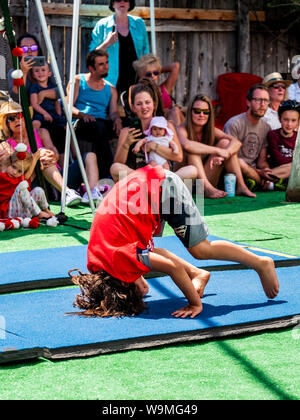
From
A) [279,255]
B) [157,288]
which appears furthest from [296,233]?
[157,288]

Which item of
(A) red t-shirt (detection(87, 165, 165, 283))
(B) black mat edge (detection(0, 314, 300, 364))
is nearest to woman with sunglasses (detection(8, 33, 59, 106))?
(A) red t-shirt (detection(87, 165, 165, 283))

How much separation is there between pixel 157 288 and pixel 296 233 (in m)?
1.75

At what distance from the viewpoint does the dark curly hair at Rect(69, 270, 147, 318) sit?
2643 millimetres

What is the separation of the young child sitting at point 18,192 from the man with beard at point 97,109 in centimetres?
163

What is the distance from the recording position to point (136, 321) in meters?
2.53

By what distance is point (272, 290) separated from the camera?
2807mm

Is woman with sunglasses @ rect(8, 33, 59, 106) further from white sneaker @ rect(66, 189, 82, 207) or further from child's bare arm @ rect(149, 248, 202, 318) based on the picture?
child's bare arm @ rect(149, 248, 202, 318)

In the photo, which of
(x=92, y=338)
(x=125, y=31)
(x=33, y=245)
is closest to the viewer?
(x=92, y=338)

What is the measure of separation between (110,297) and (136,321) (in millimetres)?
183

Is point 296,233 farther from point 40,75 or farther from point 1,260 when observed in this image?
point 40,75

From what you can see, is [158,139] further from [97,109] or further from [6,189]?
[6,189]

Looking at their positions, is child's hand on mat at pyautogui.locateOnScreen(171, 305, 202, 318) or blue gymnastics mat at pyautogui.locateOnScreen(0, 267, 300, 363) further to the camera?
child's hand on mat at pyautogui.locateOnScreen(171, 305, 202, 318)

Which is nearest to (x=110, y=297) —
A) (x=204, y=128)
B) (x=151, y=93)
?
(x=151, y=93)

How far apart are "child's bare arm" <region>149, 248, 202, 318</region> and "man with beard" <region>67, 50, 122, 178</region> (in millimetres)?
4152
